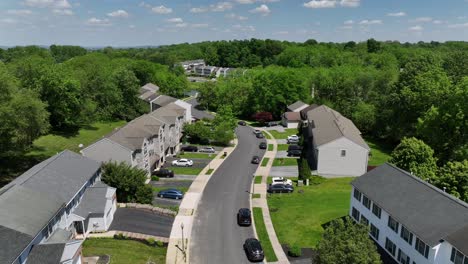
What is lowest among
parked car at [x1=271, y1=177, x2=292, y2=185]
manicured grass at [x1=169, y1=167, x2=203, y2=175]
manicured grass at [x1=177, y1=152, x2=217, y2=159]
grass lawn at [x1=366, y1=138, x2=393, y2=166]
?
manicured grass at [x1=169, y1=167, x2=203, y2=175]

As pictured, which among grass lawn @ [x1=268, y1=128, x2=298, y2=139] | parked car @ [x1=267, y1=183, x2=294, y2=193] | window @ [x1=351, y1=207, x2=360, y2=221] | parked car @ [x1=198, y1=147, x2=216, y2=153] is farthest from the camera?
grass lawn @ [x1=268, y1=128, x2=298, y2=139]

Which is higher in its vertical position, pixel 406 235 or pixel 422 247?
pixel 422 247

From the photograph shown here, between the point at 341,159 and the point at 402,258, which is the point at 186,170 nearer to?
the point at 341,159

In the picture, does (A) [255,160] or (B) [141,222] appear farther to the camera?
(A) [255,160]

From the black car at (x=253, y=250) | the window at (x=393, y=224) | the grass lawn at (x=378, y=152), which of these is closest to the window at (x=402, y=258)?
the window at (x=393, y=224)

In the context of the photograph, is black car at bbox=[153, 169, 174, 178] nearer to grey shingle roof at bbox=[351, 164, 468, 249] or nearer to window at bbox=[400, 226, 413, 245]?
grey shingle roof at bbox=[351, 164, 468, 249]

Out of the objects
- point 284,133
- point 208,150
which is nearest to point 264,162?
point 208,150

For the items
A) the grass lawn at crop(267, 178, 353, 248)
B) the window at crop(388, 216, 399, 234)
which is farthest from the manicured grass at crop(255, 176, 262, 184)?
the window at crop(388, 216, 399, 234)

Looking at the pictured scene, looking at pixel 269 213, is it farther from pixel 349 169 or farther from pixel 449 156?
pixel 449 156
